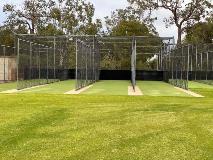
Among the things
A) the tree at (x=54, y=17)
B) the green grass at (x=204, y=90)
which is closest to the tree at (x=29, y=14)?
the tree at (x=54, y=17)

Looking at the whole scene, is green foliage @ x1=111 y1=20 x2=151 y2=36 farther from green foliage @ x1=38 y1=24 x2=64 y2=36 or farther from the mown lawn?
the mown lawn

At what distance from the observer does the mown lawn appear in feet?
24.5

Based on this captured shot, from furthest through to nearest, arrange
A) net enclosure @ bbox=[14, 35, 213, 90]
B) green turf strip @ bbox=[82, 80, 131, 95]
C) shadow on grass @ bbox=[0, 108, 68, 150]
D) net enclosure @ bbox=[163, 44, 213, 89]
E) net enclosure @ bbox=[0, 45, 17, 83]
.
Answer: net enclosure @ bbox=[0, 45, 17, 83]
net enclosure @ bbox=[163, 44, 213, 89]
net enclosure @ bbox=[14, 35, 213, 90]
green turf strip @ bbox=[82, 80, 131, 95]
shadow on grass @ bbox=[0, 108, 68, 150]

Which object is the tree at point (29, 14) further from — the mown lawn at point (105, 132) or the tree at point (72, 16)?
the mown lawn at point (105, 132)

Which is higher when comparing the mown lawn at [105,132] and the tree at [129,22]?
the tree at [129,22]

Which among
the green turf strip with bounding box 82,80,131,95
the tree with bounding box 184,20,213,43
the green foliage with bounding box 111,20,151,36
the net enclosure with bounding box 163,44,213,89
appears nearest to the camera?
the green turf strip with bounding box 82,80,131,95

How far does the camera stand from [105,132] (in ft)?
30.8

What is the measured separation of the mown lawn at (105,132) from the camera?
24.5 ft

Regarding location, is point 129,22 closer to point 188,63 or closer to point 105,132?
point 188,63

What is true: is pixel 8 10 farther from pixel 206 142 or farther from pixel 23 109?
pixel 206 142

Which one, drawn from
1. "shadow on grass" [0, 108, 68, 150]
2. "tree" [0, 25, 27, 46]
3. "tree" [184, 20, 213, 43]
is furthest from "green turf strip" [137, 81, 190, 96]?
"tree" [184, 20, 213, 43]

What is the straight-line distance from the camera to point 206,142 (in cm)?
845

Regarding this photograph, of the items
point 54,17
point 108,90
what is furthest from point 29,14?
point 108,90

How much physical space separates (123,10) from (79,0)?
635 cm
